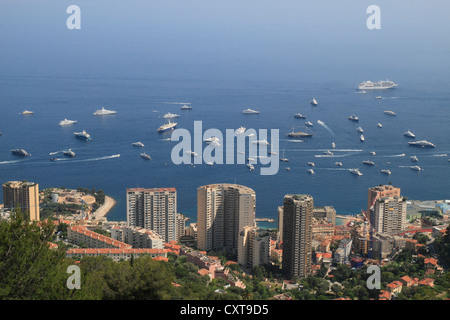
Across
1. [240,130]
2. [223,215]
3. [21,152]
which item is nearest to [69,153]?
[21,152]

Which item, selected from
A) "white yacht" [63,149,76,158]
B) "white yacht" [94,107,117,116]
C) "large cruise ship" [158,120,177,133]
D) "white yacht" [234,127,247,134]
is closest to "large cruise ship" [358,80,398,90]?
"white yacht" [234,127,247,134]

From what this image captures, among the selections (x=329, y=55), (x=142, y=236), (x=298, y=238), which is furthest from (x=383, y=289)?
(x=329, y=55)

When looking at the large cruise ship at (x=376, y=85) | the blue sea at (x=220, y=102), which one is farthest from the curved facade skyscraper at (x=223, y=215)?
the large cruise ship at (x=376, y=85)

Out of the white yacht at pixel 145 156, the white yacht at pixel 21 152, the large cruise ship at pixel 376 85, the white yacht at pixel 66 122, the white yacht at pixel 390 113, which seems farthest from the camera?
the large cruise ship at pixel 376 85

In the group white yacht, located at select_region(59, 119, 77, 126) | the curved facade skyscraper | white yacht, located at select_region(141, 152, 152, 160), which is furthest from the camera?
white yacht, located at select_region(59, 119, 77, 126)

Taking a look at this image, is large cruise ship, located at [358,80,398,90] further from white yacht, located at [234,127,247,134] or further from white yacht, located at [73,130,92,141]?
white yacht, located at [73,130,92,141]

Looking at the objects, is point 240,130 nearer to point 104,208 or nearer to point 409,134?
point 409,134

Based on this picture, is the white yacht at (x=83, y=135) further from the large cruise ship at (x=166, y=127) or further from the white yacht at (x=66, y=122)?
the large cruise ship at (x=166, y=127)

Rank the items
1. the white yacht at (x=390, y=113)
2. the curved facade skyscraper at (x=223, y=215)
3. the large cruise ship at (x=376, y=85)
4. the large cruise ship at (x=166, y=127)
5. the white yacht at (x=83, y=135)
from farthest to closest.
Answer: the large cruise ship at (x=376, y=85), the white yacht at (x=390, y=113), the large cruise ship at (x=166, y=127), the white yacht at (x=83, y=135), the curved facade skyscraper at (x=223, y=215)
